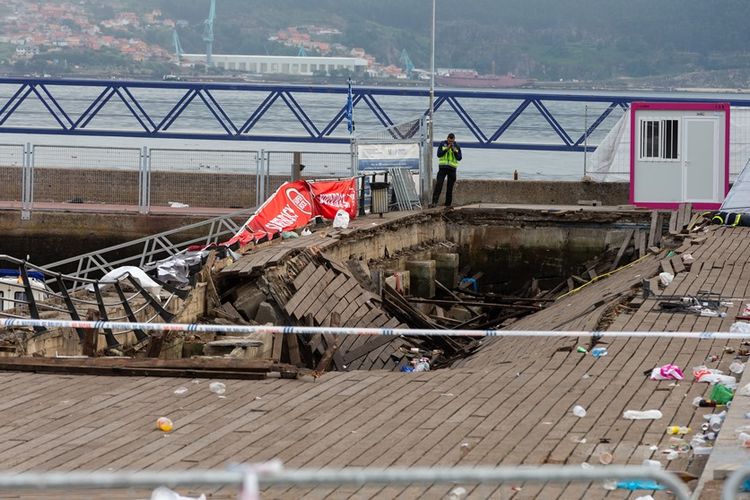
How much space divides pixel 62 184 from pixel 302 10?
11313cm

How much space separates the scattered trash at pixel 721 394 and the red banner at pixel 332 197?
52.2 ft

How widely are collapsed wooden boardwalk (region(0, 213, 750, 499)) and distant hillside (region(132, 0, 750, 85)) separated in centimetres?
10138

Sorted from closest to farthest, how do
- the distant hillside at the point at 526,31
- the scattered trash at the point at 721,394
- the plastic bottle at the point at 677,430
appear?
1. the plastic bottle at the point at 677,430
2. the scattered trash at the point at 721,394
3. the distant hillside at the point at 526,31

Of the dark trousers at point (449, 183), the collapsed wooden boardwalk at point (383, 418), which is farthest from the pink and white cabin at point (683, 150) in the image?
the collapsed wooden boardwalk at point (383, 418)

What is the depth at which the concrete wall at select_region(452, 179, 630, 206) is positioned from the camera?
102 ft

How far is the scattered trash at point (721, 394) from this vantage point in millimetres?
10281

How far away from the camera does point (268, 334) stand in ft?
55.8

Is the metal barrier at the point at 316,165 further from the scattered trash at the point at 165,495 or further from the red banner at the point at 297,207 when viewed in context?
the scattered trash at the point at 165,495

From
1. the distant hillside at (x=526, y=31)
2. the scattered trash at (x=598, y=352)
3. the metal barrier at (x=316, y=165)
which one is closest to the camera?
the scattered trash at (x=598, y=352)

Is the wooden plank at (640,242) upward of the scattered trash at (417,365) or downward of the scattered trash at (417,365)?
upward

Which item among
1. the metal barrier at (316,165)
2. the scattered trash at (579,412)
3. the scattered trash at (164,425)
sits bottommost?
the scattered trash at (164,425)

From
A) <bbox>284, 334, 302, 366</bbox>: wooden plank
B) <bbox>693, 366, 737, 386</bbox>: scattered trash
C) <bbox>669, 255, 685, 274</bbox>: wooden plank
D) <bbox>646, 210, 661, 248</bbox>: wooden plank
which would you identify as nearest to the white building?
<bbox>646, 210, 661, 248</bbox>: wooden plank

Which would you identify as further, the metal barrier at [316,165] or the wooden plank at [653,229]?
the metal barrier at [316,165]

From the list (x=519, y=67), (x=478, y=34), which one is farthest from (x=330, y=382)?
(x=478, y=34)
